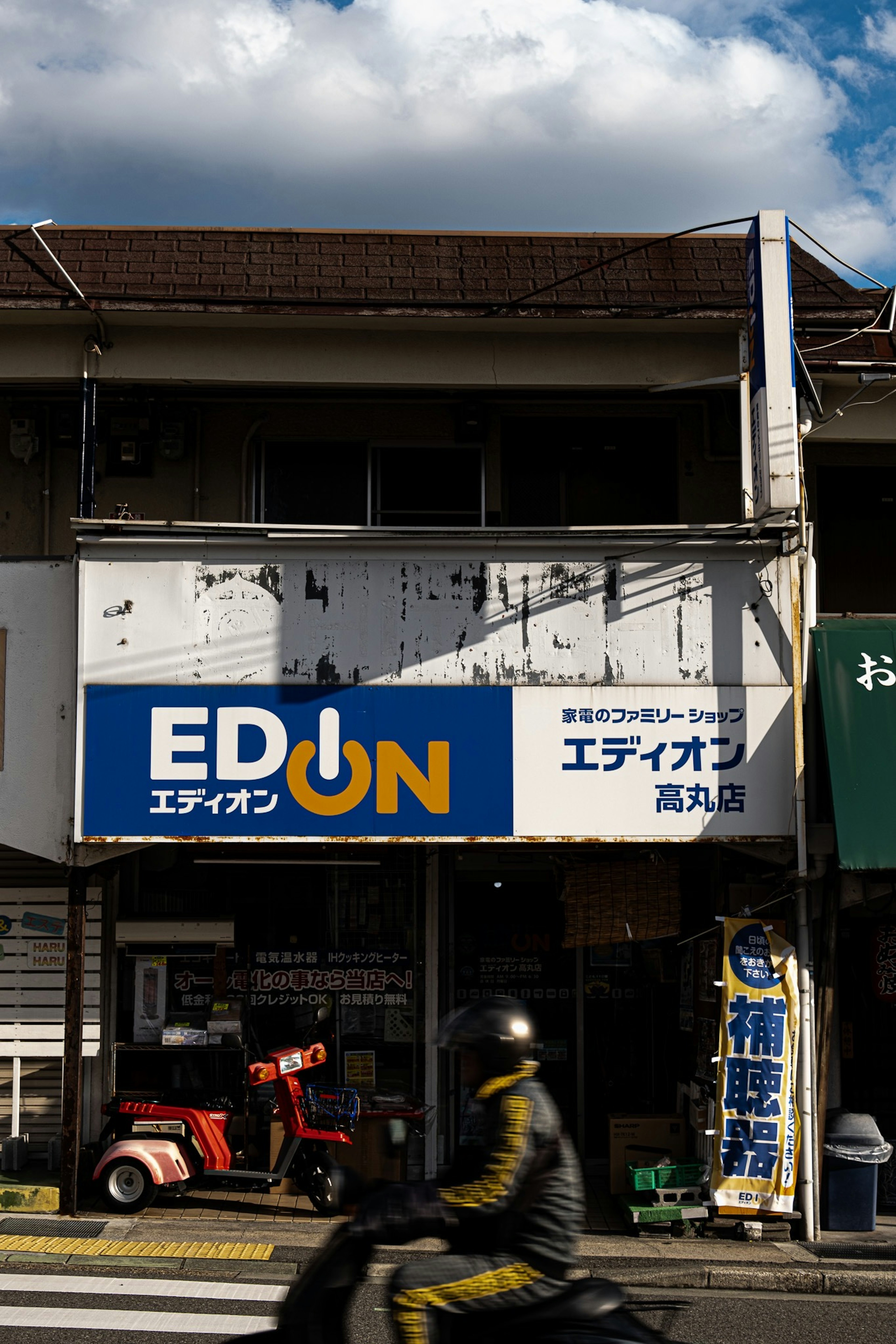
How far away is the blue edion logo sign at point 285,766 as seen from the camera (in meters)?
10.3

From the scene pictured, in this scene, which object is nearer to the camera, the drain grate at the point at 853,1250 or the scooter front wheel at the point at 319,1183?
the drain grate at the point at 853,1250

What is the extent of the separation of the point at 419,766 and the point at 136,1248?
14.2ft

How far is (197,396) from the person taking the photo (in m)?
12.4

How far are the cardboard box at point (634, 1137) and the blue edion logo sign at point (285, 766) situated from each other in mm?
3054

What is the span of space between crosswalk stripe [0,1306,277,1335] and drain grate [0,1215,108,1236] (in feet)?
6.81

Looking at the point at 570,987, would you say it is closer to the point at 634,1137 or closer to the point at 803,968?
the point at 634,1137

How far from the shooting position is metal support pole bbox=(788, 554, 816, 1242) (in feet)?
32.7

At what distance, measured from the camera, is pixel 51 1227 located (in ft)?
32.1

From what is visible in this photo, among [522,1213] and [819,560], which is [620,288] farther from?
[522,1213]

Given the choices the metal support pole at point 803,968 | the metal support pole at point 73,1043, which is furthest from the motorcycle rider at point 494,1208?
the metal support pole at point 73,1043

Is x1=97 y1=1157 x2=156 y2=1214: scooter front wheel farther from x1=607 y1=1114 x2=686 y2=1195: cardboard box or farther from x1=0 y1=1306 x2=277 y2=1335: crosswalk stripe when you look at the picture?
x1=607 y1=1114 x2=686 y2=1195: cardboard box

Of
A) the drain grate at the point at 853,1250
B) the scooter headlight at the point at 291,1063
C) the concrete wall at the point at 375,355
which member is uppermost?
the concrete wall at the point at 375,355

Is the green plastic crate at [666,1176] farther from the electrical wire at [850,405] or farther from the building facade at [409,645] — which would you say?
the electrical wire at [850,405]

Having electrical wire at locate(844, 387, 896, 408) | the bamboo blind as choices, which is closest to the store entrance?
the bamboo blind
